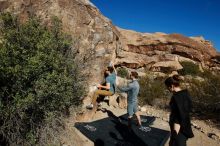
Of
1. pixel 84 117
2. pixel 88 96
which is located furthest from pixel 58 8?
pixel 84 117

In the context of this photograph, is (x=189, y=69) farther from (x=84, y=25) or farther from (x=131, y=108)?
(x=131, y=108)

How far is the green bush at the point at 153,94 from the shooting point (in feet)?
38.3

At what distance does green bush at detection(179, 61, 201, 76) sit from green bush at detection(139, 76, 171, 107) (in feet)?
26.9

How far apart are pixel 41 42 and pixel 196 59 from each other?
20153mm

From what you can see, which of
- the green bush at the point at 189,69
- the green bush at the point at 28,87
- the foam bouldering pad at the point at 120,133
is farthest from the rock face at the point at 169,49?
the green bush at the point at 28,87

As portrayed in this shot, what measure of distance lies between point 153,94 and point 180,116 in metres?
8.09

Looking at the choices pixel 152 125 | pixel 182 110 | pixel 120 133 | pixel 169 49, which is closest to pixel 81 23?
pixel 152 125

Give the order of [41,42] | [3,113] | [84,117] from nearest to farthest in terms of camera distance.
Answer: [3,113] → [41,42] → [84,117]

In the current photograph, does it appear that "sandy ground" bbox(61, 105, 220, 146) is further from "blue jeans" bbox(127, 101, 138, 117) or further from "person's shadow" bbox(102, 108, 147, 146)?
"blue jeans" bbox(127, 101, 138, 117)

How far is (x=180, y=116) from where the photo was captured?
4109mm

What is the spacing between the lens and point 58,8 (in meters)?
9.23

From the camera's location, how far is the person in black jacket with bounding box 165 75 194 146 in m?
4.10

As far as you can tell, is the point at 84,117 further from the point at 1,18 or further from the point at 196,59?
the point at 196,59

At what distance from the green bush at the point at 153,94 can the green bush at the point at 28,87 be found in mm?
5491
